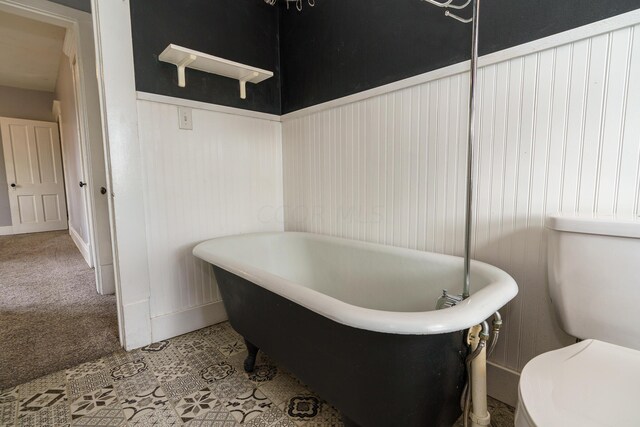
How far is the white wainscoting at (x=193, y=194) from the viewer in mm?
1663

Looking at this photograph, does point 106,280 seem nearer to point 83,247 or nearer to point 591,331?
point 83,247

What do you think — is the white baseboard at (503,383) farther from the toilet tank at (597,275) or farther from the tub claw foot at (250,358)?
the tub claw foot at (250,358)

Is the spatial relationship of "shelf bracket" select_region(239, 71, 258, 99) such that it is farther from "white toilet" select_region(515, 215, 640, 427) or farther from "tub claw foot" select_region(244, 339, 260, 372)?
"white toilet" select_region(515, 215, 640, 427)

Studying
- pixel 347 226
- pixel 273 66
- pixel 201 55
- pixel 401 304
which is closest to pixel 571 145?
pixel 401 304

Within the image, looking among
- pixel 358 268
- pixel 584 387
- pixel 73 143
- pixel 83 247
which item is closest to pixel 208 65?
pixel 358 268

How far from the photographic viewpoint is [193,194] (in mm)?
1795

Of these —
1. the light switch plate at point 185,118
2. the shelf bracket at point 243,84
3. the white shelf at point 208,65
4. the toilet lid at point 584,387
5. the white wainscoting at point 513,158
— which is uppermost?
the white shelf at point 208,65

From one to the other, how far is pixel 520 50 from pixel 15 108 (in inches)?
269

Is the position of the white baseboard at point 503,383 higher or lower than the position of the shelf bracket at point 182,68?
lower

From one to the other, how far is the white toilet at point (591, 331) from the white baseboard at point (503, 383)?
407mm

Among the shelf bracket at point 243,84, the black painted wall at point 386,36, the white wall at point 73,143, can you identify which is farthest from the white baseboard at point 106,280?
the black painted wall at point 386,36

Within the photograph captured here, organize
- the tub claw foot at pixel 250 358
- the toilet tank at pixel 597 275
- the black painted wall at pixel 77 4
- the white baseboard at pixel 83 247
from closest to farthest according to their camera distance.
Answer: the toilet tank at pixel 597 275 < the tub claw foot at pixel 250 358 < the black painted wall at pixel 77 4 < the white baseboard at pixel 83 247

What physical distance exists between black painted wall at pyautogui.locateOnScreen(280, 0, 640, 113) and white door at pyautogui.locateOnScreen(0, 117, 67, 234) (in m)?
5.24

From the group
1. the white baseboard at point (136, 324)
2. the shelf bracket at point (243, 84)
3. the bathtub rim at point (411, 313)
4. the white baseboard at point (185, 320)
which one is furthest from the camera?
the shelf bracket at point (243, 84)
